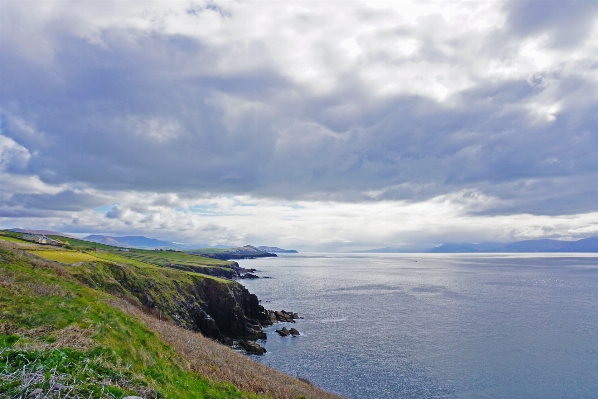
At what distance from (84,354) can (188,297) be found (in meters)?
55.6

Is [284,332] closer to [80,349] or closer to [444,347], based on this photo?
[444,347]

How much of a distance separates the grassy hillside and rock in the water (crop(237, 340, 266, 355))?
3005 cm

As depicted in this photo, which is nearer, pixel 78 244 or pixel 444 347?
pixel 444 347

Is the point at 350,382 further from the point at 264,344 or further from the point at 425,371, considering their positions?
the point at 264,344

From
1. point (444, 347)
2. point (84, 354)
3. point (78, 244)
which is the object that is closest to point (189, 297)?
point (444, 347)

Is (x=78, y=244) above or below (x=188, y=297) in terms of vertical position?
above

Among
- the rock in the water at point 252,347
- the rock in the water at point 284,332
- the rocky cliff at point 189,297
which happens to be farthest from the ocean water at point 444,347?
the rocky cliff at point 189,297

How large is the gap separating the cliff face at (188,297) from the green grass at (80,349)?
20.0 metres

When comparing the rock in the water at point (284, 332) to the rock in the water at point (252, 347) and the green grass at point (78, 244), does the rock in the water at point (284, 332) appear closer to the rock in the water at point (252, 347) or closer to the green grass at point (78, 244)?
the rock in the water at point (252, 347)

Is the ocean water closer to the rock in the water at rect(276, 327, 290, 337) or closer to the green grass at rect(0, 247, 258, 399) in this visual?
the rock in the water at rect(276, 327, 290, 337)

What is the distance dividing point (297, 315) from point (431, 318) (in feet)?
104

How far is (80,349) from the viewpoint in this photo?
16.0 m

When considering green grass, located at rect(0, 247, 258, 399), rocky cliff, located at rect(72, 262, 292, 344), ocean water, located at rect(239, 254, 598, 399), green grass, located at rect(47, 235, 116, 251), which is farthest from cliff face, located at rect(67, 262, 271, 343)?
green grass, located at rect(47, 235, 116, 251)

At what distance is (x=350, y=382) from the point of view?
45438mm
